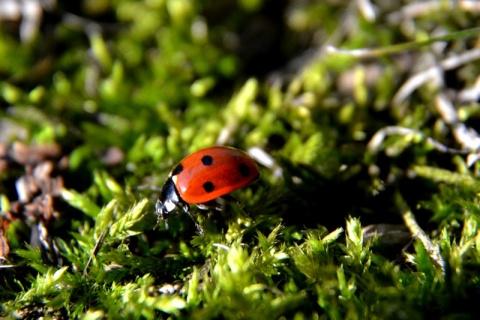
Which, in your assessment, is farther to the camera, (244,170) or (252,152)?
(252,152)

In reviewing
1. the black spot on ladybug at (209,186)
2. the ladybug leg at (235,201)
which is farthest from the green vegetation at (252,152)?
the black spot on ladybug at (209,186)

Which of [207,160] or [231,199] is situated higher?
[207,160]

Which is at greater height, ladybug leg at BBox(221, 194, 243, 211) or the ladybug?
the ladybug

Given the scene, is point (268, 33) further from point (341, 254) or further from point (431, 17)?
point (341, 254)

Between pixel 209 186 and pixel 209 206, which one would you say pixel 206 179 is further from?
pixel 209 206

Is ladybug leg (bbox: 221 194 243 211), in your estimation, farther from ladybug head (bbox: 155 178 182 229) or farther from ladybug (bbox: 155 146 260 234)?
ladybug head (bbox: 155 178 182 229)

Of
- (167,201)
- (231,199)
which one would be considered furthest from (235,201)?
(167,201)

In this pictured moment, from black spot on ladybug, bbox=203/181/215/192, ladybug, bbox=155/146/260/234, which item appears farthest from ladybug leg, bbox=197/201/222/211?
black spot on ladybug, bbox=203/181/215/192

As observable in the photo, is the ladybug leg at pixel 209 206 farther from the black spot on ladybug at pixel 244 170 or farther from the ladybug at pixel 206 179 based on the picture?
the black spot on ladybug at pixel 244 170
